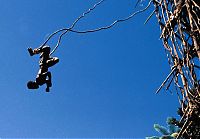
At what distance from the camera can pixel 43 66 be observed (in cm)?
175

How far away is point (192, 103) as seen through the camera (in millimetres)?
1588

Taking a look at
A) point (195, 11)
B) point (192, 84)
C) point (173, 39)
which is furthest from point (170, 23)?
point (192, 84)

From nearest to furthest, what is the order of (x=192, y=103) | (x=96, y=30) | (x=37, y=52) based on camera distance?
(x=192, y=103) → (x=37, y=52) → (x=96, y=30)

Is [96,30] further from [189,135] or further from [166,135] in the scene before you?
[166,135]

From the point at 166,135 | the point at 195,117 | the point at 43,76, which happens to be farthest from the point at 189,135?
the point at 166,135

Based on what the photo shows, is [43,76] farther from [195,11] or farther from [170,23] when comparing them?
A: [195,11]

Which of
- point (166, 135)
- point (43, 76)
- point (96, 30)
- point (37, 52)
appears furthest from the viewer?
point (166, 135)

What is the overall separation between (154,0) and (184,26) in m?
0.23

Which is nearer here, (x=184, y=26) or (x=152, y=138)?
(x=184, y=26)

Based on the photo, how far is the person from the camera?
167cm

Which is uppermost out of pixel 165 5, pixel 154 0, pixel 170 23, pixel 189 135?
pixel 154 0

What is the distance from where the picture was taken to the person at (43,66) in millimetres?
1669

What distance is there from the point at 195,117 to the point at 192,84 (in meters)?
0.16

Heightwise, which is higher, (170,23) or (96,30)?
(96,30)
